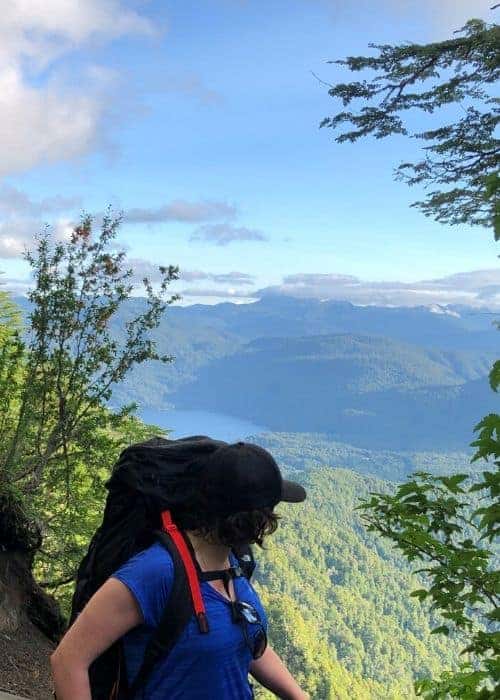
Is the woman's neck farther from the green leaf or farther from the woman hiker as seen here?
the green leaf

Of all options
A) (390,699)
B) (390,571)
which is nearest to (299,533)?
(390,571)

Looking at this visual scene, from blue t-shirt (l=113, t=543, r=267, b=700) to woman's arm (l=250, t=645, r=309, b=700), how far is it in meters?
0.26

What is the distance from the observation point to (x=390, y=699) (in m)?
90.8

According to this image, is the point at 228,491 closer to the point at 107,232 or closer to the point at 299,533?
the point at 107,232

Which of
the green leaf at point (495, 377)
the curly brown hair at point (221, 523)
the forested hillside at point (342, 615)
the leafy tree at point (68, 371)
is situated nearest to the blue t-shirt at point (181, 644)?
the curly brown hair at point (221, 523)

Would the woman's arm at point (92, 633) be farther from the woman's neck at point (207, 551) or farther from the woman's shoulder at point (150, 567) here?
the woman's neck at point (207, 551)

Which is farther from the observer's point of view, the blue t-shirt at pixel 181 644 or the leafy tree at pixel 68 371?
the leafy tree at pixel 68 371

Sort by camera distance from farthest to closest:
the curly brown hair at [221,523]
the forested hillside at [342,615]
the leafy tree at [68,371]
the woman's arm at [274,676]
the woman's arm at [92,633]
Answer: the forested hillside at [342,615]
the leafy tree at [68,371]
the woman's arm at [274,676]
the curly brown hair at [221,523]
the woman's arm at [92,633]

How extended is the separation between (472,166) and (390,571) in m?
174

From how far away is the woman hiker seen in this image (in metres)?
1.46

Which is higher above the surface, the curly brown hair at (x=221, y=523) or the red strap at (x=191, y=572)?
the curly brown hair at (x=221, y=523)

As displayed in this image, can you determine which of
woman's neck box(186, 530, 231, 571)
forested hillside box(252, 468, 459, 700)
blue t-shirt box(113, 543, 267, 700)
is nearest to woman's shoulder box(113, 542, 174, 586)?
blue t-shirt box(113, 543, 267, 700)

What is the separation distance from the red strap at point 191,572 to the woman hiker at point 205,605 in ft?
0.07

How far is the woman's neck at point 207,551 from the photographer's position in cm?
161
